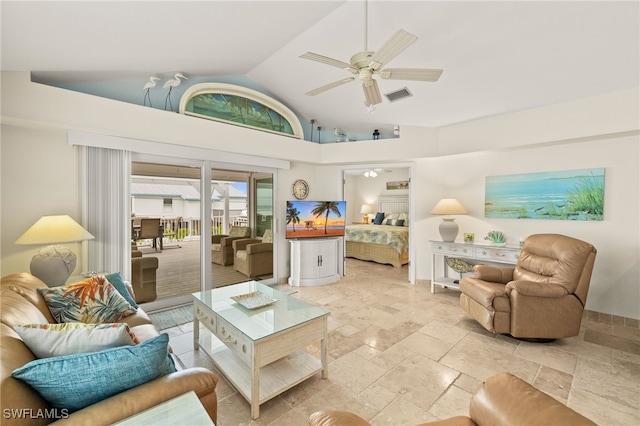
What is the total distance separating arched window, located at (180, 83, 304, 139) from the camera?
12.3ft

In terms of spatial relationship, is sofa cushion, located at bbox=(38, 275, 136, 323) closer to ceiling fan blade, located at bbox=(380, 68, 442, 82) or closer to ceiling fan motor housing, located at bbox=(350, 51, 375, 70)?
ceiling fan motor housing, located at bbox=(350, 51, 375, 70)

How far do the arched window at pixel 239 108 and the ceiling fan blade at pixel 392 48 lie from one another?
8.83ft

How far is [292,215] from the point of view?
471 centimetres

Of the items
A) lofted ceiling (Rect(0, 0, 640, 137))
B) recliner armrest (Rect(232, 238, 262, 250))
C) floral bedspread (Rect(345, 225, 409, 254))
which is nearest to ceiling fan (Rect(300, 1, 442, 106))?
lofted ceiling (Rect(0, 0, 640, 137))

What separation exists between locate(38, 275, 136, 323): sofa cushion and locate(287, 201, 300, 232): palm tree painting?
2.75 m

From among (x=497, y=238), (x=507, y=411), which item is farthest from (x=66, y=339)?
(x=497, y=238)

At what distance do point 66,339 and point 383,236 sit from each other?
5711 mm

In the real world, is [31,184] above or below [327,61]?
below

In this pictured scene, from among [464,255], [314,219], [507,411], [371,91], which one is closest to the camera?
[507,411]

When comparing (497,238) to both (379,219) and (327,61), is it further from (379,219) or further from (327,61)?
(379,219)

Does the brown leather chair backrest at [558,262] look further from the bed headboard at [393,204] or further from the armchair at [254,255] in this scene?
the bed headboard at [393,204]

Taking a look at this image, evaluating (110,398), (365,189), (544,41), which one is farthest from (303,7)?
(365,189)

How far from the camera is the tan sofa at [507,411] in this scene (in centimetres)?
102

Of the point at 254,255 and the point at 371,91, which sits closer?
the point at 371,91
